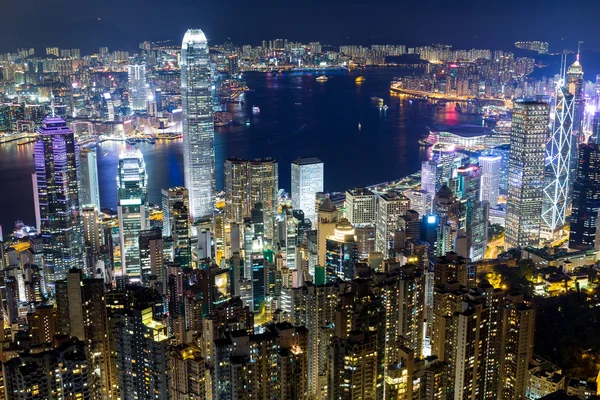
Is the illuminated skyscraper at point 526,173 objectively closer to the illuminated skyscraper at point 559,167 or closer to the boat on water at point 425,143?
the illuminated skyscraper at point 559,167

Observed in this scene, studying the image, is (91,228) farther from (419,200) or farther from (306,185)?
(419,200)

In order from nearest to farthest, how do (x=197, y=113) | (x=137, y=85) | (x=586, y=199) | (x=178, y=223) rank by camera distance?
(x=178, y=223)
(x=586, y=199)
(x=197, y=113)
(x=137, y=85)

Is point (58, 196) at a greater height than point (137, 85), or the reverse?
point (137, 85)

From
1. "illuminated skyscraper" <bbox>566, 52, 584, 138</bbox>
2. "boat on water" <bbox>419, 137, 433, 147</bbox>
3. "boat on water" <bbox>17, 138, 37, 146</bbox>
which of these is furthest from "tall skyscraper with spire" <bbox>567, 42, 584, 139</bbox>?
"boat on water" <bbox>17, 138, 37, 146</bbox>

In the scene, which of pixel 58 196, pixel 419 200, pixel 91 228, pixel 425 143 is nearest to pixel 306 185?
pixel 419 200

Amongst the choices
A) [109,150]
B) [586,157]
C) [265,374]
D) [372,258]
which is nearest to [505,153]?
[586,157]

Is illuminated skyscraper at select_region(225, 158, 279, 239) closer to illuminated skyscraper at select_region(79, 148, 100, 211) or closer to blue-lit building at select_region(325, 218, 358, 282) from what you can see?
illuminated skyscraper at select_region(79, 148, 100, 211)

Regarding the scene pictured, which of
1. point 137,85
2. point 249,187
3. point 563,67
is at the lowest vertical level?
point 249,187

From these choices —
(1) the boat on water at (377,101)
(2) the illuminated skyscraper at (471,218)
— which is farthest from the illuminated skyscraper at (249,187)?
(1) the boat on water at (377,101)
